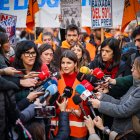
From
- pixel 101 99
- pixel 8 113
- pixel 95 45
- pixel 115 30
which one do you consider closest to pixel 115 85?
pixel 101 99

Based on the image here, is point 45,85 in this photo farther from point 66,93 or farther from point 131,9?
point 131,9

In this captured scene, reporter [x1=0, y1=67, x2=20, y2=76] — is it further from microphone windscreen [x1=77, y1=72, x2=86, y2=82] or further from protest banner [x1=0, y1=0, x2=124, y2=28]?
protest banner [x1=0, y1=0, x2=124, y2=28]

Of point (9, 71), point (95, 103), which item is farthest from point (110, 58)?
point (9, 71)

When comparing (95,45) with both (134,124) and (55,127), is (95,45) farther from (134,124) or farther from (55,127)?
(134,124)

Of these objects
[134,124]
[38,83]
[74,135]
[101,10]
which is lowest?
[74,135]

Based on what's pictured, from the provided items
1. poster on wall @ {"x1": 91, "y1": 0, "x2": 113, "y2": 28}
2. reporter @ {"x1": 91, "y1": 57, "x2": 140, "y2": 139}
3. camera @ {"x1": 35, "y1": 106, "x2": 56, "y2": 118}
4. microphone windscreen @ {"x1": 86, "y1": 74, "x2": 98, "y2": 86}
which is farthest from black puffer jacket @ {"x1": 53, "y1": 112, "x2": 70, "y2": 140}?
poster on wall @ {"x1": 91, "y1": 0, "x2": 113, "y2": 28}

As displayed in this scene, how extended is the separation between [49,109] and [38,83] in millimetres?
470

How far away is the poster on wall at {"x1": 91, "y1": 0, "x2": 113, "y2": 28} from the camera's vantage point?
→ 762 cm

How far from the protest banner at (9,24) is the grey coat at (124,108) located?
3458 millimetres

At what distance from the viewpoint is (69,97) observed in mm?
5070

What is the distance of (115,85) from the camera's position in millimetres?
5266

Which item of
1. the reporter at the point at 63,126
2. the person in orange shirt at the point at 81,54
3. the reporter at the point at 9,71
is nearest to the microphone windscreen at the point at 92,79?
the reporter at the point at 63,126

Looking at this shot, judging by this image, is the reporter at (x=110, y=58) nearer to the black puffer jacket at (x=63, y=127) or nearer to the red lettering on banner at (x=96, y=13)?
the black puffer jacket at (x=63, y=127)

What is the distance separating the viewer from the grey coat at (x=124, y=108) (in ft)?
14.5
